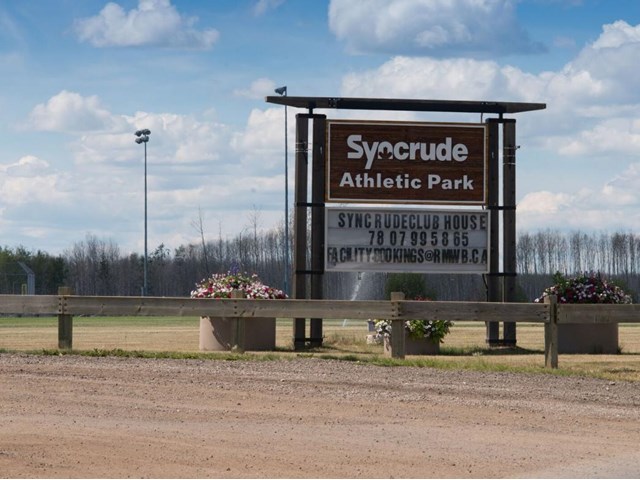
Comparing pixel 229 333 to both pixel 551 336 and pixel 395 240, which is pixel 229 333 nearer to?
pixel 395 240

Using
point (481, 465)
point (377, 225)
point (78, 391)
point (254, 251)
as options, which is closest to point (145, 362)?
point (78, 391)

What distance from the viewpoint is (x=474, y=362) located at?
64.9ft

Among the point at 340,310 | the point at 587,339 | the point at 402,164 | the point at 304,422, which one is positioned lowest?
the point at 304,422

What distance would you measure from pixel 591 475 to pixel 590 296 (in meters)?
14.2

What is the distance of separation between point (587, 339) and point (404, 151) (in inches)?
207

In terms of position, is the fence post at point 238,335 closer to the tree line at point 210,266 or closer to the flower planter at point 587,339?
the flower planter at point 587,339

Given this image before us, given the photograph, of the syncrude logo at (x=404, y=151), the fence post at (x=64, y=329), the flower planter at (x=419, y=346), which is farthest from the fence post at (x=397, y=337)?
the fence post at (x=64, y=329)

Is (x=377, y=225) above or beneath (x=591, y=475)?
above

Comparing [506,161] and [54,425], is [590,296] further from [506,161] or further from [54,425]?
[54,425]

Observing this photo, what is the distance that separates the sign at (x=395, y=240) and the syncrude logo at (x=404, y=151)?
107 centimetres

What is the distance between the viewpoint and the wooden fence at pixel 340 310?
1933 cm

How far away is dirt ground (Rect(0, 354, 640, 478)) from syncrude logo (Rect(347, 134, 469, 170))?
22.6ft

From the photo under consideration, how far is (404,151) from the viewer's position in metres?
24.0

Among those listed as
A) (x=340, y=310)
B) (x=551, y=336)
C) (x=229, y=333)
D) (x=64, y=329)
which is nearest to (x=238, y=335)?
(x=229, y=333)
